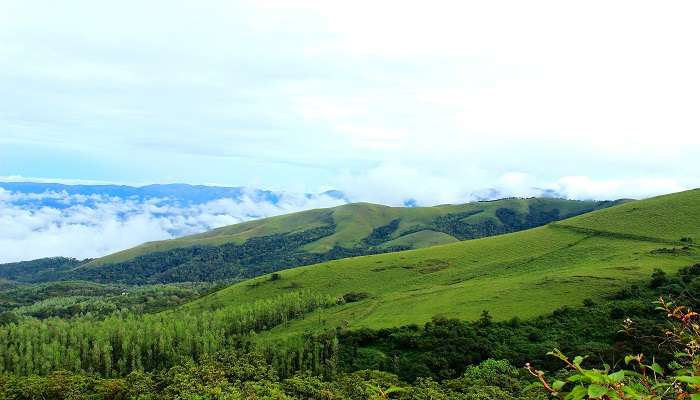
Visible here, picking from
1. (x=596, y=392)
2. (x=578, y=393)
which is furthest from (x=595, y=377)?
(x=596, y=392)

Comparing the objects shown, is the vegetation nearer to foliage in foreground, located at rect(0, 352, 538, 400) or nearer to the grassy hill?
foliage in foreground, located at rect(0, 352, 538, 400)

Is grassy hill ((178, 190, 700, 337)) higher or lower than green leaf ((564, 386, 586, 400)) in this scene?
lower

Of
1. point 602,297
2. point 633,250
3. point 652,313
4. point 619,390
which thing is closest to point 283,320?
point 602,297

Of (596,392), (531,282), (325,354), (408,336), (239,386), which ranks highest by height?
(596,392)

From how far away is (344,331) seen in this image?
456ft

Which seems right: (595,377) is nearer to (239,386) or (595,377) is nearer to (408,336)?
(239,386)

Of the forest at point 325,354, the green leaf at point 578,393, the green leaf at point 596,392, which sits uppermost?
the green leaf at point 596,392

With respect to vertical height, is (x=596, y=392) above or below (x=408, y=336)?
above

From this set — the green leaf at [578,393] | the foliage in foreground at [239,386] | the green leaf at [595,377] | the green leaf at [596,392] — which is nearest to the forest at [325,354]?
the foliage in foreground at [239,386]

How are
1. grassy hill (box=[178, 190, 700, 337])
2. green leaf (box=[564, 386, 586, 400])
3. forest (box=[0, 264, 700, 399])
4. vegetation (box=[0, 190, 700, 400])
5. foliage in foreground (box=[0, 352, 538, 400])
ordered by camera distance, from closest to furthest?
green leaf (box=[564, 386, 586, 400]) < foliage in foreground (box=[0, 352, 538, 400]) < forest (box=[0, 264, 700, 399]) < vegetation (box=[0, 190, 700, 400]) < grassy hill (box=[178, 190, 700, 337])

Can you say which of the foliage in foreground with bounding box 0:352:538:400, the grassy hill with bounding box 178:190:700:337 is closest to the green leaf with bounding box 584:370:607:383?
the foliage in foreground with bounding box 0:352:538:400

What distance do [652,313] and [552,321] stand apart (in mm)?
22626

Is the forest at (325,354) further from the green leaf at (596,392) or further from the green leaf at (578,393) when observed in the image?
the green leaf at (596,392)

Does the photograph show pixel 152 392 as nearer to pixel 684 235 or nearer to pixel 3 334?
pixel 3 334
